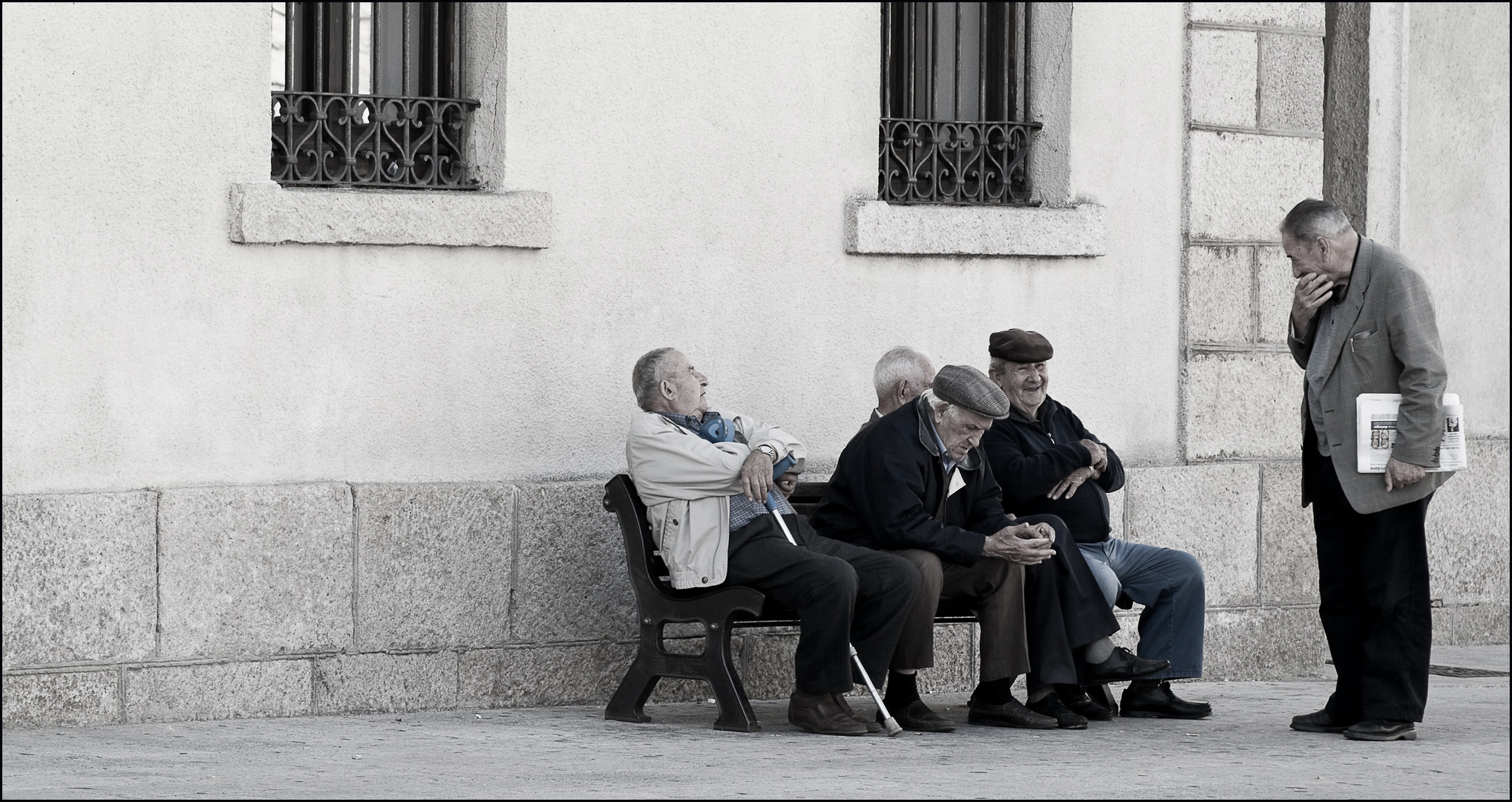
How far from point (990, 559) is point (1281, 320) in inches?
91.3

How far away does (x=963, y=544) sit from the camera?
20.8ft

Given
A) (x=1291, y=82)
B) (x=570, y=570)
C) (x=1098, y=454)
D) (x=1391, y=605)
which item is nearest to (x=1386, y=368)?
(x=1391, y=605)

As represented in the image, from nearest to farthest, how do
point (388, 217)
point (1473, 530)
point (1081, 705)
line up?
1. point (388, 217)
2. point (1081, 705)
3. point (1473, 530)

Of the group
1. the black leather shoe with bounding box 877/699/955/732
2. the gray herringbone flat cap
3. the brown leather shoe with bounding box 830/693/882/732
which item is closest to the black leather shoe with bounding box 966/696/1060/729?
the black leather shoe with bounding box 877/699/955/732

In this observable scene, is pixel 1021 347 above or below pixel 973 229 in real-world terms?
below

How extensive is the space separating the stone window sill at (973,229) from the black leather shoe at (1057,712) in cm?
180

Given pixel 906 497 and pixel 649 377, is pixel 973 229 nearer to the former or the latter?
pixel 906 497

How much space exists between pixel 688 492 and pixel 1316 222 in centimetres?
212

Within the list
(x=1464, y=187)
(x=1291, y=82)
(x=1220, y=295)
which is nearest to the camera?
(x=1220, y=295)

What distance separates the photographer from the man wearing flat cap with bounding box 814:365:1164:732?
6.35 m

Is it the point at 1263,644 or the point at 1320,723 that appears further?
the point at 1263,644

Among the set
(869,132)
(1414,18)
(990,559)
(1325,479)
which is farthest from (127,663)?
(1414,18)

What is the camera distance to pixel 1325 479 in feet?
20.9

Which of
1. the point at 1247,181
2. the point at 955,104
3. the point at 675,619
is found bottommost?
the point at 675,619
